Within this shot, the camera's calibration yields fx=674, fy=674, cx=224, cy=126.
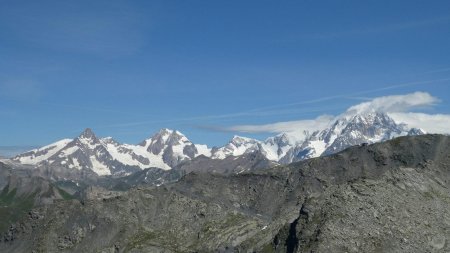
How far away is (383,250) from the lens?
187250mm

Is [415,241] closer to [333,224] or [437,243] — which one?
[437,243]

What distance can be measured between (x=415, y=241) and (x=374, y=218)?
543 inches

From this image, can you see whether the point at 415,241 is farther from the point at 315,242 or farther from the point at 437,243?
the point at 315,242

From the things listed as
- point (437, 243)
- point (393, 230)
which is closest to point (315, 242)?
point (393, 230)

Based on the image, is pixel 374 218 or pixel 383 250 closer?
pixel 383 250

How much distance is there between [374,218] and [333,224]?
40.3ft

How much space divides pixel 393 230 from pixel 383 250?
31.4ft

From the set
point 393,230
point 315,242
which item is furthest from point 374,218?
point 315,242

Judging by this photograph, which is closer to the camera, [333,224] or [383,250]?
→ [383,250]

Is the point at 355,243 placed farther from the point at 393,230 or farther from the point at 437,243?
the point at 437,243

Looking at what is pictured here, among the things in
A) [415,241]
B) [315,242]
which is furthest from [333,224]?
[415,241]

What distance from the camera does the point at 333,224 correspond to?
655ft

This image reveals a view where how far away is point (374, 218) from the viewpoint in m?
200

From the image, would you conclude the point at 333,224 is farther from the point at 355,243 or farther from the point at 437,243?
the point at 437,243
